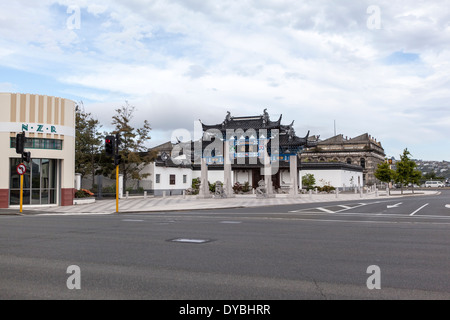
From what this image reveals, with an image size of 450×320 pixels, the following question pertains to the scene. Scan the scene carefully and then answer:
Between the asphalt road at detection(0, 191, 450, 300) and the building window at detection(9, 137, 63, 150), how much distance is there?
16828 millimetres

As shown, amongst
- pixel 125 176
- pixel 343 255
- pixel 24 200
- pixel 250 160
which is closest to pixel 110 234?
pixel 343 255

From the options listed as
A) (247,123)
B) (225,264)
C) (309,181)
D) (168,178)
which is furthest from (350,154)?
(225,264)

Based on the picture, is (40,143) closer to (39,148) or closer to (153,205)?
(39,148)

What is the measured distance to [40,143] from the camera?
28.2m

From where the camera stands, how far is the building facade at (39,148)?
27344mm

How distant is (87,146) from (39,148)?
1464 centimetres

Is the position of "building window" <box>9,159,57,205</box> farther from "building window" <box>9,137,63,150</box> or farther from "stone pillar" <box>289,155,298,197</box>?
"stone pillar" <box>289,155,298,197</box>

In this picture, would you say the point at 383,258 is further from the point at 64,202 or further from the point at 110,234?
the point at 64,202

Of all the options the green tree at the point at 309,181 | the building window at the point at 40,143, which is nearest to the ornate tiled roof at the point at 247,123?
the green tree at the point at 309,181

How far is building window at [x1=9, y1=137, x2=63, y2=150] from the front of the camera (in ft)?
90.4

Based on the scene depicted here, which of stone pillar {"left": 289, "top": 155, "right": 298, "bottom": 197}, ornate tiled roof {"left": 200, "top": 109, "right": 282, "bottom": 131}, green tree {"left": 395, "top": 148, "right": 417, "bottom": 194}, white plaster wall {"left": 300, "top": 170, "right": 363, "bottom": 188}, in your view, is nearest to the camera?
→ stone pillar {"left": 289, "top": 155, "right": 298, "bottom": 197}

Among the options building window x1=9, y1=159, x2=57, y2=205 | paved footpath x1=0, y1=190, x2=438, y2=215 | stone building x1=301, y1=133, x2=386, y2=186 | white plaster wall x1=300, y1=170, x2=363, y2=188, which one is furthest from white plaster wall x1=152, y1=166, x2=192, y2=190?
stone building x1=301, y1=133, x2=386, y2=186

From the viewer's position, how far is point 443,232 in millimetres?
13070

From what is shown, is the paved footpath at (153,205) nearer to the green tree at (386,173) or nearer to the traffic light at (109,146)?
the traffic light at (109,146)
